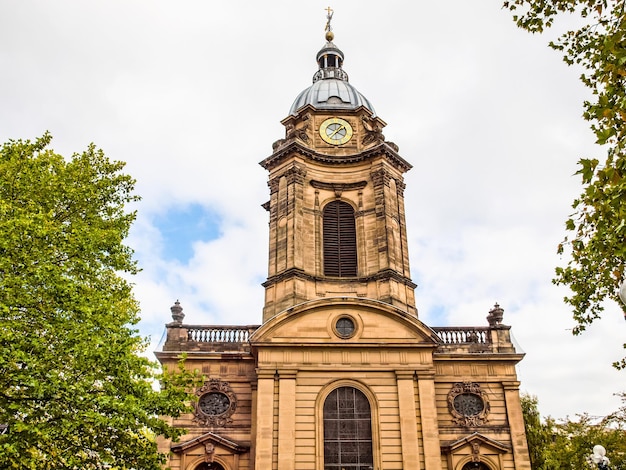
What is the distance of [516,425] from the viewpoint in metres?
21.9

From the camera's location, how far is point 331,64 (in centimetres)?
3553

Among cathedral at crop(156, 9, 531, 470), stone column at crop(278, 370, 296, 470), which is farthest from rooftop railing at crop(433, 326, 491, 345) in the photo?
stone column at crop(278, 370, 296, 470)

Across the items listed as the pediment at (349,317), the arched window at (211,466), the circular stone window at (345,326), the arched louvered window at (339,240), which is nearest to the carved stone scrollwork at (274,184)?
the arched louvered window at (339,240)

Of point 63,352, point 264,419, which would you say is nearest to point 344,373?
point 264,419

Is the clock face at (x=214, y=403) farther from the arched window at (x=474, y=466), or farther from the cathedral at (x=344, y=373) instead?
the arched window at (x=474, y=466)

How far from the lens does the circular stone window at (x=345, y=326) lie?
2219 centimetres

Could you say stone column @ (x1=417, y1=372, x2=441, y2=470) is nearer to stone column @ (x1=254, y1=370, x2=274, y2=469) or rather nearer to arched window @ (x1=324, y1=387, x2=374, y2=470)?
arched window @ (x1=324, y1=387, x2=374, y2=470)

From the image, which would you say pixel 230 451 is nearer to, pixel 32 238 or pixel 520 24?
pixel 32 238

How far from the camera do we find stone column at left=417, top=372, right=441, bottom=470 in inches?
784

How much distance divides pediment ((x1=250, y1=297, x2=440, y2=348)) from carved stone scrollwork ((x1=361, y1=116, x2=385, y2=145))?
965 cm

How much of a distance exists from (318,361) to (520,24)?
14596mm

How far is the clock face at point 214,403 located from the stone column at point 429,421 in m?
7.28

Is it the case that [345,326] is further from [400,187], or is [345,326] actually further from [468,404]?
[400,187]

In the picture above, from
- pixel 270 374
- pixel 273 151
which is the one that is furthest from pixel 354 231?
pixel 270 374
